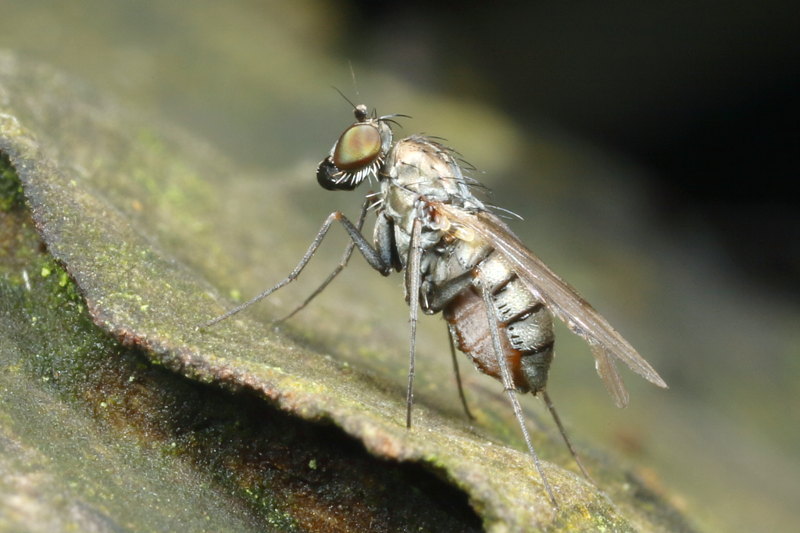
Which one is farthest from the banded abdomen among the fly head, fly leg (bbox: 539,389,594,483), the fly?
the fly head

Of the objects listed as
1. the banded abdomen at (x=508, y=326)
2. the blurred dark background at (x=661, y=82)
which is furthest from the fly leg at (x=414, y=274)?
the blurred dark background at (x=661, y=82)

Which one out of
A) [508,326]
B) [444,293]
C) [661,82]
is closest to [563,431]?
[508,326]

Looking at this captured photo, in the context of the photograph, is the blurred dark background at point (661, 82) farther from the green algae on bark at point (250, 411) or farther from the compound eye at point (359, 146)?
the green algae on bark at point (250, 411)

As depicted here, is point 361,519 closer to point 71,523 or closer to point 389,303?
point 71,523

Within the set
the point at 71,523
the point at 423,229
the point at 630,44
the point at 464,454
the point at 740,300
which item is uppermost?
the point at 630,44

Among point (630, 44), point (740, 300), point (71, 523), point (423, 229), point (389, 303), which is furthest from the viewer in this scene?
point (740, 300)

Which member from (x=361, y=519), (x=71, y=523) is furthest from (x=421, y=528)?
(x=71, y=523)

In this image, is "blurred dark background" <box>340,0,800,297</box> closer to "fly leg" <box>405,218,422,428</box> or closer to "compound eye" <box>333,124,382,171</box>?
"compound eye" <box>333,124,382,171</box>

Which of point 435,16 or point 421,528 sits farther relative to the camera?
point 435,16
